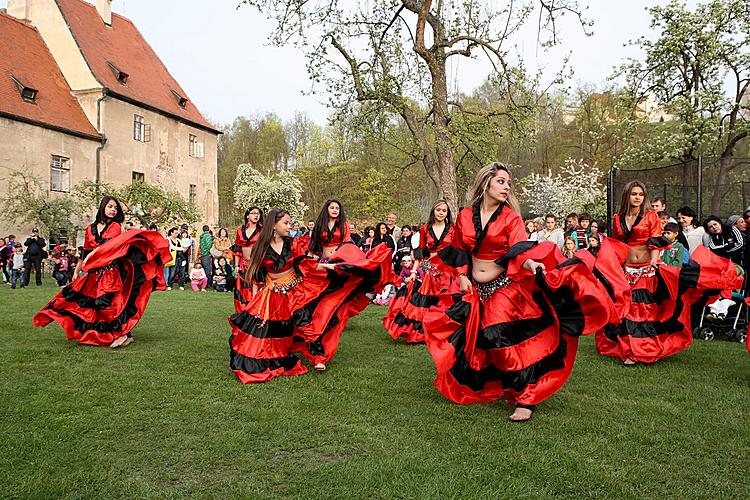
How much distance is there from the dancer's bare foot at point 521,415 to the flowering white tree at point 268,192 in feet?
125

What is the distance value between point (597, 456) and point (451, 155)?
1411 cm

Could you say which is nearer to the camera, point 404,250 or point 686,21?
point 404,250

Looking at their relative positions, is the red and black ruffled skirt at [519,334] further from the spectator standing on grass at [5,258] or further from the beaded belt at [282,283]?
the spectator standing on grass at [5,258]

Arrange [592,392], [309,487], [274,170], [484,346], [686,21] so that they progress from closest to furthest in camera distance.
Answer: [309,487] < [484,346] < [592,392] < [686,21] < [274,170]

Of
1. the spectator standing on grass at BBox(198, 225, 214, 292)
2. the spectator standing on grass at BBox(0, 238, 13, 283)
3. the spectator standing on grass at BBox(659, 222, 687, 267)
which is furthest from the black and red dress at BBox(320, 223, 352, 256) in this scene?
the spectator standing on grass at BBox(0, 238, 13, 283)

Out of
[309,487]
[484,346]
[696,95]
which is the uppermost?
[696,95]

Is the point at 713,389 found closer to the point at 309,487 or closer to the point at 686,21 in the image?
the point at 309,487

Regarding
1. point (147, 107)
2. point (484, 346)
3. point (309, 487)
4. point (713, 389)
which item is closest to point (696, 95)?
point (713, 389)

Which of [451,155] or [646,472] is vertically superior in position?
[451,155]

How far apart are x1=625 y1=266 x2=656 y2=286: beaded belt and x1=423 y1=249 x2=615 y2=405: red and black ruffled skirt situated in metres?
2.80

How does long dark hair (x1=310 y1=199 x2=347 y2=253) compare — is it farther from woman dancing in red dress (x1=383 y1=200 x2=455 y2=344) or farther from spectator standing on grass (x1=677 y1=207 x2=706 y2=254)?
spectator standing on grass (x1=677 y1=207 x2=706 y2=254)

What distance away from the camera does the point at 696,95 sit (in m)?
19.2

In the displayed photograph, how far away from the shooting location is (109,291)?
26.5 feet

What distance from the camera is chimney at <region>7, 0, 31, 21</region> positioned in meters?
30.4
